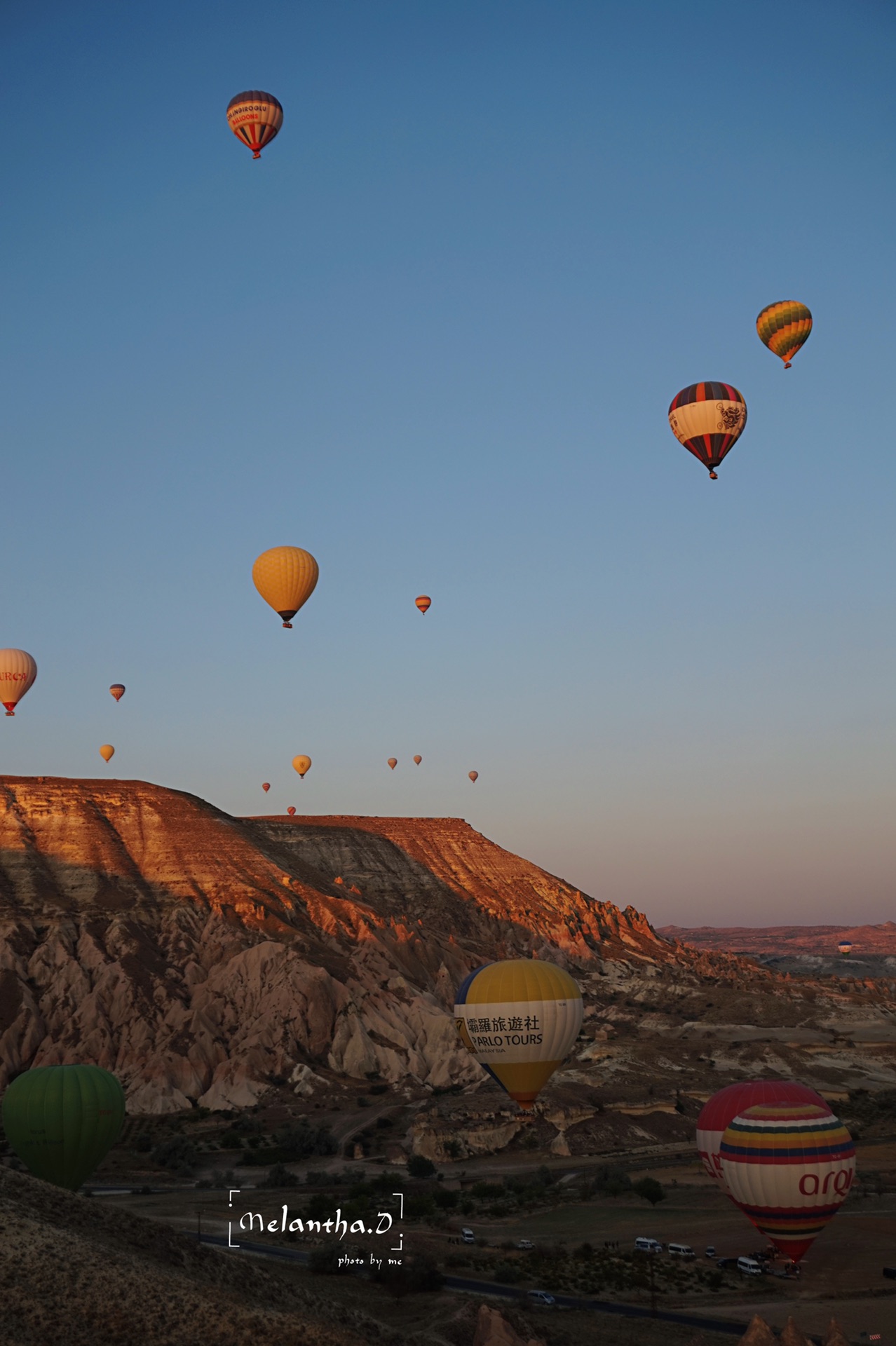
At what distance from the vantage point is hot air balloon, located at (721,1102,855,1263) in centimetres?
3684

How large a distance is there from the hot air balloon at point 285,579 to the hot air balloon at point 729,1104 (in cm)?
2884

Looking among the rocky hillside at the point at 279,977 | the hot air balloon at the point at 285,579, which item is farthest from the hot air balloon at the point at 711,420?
the rocky hillside at the point at 279,977

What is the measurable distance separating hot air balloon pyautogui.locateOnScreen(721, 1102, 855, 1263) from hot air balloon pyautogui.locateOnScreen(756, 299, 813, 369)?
113 feet

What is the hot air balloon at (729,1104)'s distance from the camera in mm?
40594

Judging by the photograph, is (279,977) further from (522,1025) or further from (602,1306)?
(602,1306)

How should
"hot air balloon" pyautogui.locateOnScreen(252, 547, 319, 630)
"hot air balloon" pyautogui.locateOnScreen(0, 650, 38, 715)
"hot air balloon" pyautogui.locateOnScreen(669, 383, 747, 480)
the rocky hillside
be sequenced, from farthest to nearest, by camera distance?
the rocky hillside → "hot air balloon" pyautogui.locateOnScreen(0, 650, 38, 715) → "hot air balloon" pyautogui.locateOnScreen(252, 547, 319, 630) → "hot air balloon" pyautogui.locateOnScreen(669, 383, 747, 480)

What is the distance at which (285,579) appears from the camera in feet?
196

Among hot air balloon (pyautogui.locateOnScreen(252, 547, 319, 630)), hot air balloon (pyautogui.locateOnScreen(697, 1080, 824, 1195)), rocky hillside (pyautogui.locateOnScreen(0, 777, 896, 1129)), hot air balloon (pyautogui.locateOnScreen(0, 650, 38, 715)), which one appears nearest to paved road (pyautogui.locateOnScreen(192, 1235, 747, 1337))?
hot air balloon (pyautogui.locateOnScreen(697, 1080, 824, 1195))

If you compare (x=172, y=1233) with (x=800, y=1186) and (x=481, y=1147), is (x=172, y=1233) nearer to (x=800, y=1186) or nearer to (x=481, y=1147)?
(x=800, y=1186)

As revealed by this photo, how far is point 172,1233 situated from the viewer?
29.0 metres

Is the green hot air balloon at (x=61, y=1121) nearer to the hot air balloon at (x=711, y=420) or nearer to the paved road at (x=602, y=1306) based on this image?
the paved road at (x=602, y=1306)

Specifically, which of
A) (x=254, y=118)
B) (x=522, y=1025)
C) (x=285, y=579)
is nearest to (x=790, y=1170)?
(x=522, y=1025)

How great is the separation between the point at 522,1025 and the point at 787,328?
33.2m

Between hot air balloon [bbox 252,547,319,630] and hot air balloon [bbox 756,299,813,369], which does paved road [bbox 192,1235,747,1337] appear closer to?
hot air balloon [bbox 252,547,319,630]
